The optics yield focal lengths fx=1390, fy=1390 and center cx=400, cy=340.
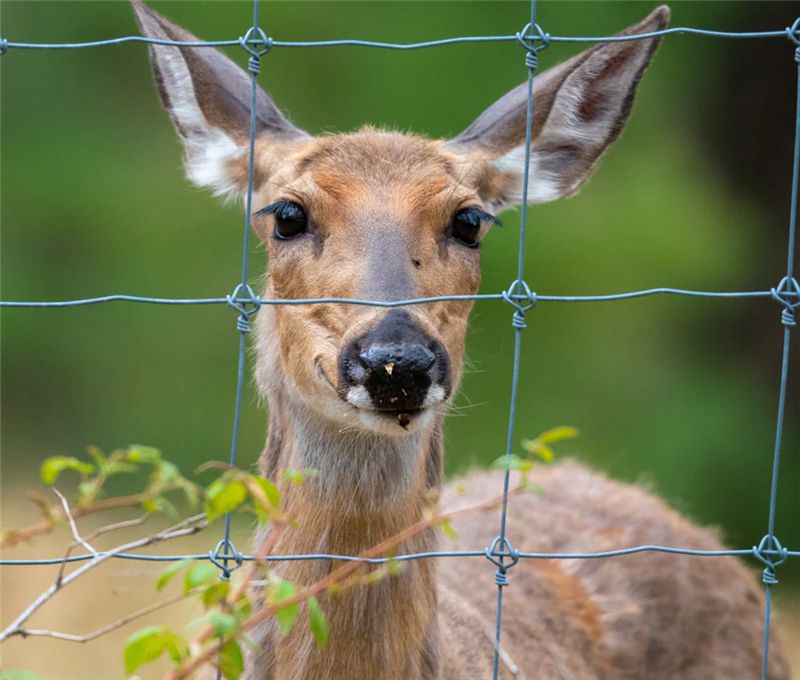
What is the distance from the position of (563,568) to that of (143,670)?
8.81ft

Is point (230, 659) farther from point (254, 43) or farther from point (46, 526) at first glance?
point (254, 43)

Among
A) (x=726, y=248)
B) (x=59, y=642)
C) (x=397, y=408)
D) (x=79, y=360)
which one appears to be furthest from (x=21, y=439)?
(x=397, y=408)

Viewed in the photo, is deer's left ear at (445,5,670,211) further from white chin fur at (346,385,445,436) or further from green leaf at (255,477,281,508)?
green leaf at (255,477,281,508)

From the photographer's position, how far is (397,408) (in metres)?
3.89

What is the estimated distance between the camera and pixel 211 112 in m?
4.96

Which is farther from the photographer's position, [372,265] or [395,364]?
[372,265]

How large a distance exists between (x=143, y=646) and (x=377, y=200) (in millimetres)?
2119

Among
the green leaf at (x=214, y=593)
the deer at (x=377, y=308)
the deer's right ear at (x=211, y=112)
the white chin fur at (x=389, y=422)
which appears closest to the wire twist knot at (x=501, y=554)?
the deer at (x=377, y=308)

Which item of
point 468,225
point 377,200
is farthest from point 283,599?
point 468,225

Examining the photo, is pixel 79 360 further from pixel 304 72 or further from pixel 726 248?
pixel 726 248

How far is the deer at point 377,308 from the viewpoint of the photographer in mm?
4172

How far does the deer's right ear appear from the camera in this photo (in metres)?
4.79

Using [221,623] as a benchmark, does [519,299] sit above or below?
above

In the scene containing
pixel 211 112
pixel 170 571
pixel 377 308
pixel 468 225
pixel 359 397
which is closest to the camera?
pixel 170 571
